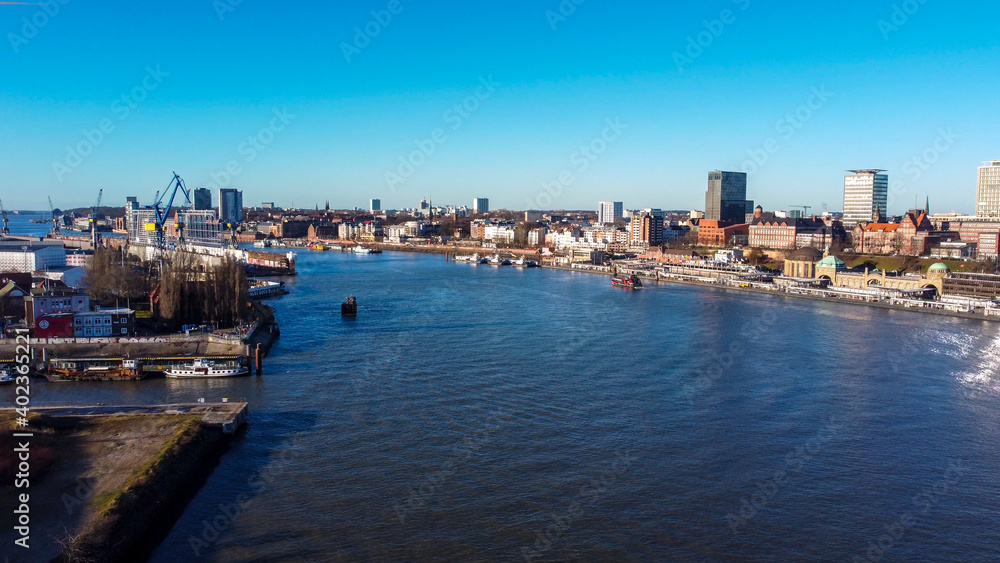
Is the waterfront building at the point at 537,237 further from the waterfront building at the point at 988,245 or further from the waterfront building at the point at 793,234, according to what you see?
the waterfront building at the point at 988,245

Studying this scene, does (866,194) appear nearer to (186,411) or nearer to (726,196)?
(726,196)

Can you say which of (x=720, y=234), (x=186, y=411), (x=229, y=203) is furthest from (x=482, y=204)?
(x=186, y=411)

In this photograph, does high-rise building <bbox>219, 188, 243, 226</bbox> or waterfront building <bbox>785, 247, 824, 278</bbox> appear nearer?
waterfront building <bbox>785, 247, 824, 278</bbox>

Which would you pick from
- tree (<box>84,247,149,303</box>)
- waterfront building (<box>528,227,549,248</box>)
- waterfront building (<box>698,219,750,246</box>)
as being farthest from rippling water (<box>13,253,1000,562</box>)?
waterfront building (<box>528,227,549,248</box>)

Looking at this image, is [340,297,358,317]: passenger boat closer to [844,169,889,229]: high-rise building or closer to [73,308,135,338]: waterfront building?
[73,308,135,338]: waterfront building

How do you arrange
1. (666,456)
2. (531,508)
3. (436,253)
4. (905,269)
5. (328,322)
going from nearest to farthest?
1. (531,508)
2. (666,456)
3. (328,322)
4. (905,269)
5. (436,253)

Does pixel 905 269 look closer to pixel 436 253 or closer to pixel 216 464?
pixel 216 464

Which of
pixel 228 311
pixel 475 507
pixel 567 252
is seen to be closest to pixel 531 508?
pixel 475 507

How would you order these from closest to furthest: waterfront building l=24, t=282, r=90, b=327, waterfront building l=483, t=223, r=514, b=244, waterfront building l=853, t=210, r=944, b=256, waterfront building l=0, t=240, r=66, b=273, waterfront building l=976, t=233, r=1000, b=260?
waterfront building l=24, t=282, r=90, b=327, waterfront building l=0, t=240, r=66, b=273, waterfront building l=976, t=233, r=1000, b=260, waterfront building l=853, t=210, r=944, b=256, waterfront building l=483, t=223, r=514, b=244
